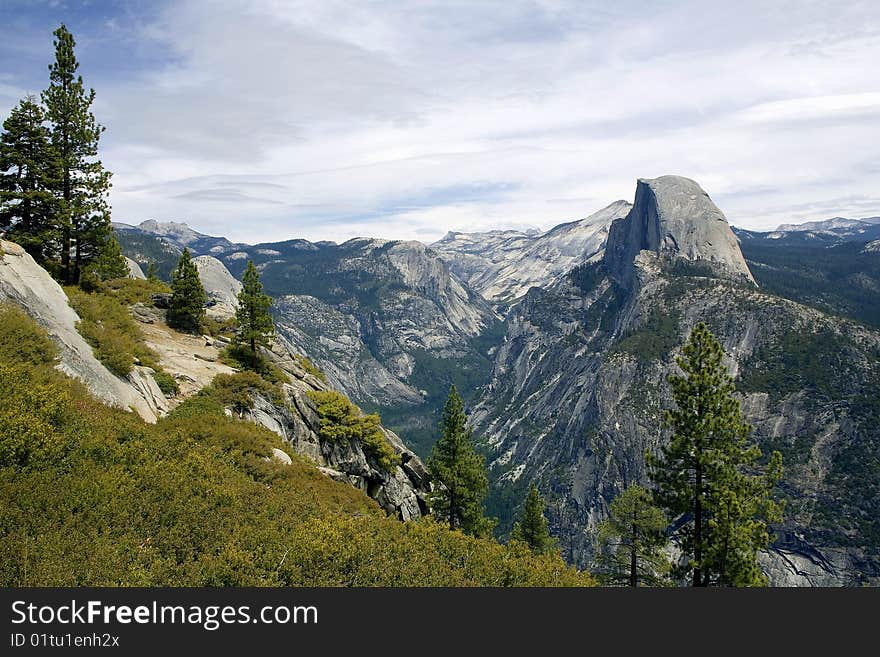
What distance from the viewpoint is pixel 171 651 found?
8.08 meters

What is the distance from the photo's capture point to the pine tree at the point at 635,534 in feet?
89.4

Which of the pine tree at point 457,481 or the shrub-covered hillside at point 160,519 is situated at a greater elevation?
the shrub-covered hillside at point 160,519

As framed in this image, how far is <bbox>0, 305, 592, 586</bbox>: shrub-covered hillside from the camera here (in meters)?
10.2

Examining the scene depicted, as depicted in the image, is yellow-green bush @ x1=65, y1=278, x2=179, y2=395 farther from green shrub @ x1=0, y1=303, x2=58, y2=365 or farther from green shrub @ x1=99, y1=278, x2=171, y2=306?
green shrub @ x1=0, y1=303, x2=58, y2=365

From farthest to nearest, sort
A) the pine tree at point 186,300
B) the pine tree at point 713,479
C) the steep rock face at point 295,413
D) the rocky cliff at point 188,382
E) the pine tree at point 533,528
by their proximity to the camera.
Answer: the pine tree at point 533,528, the pine tree at point 186,300, the steep rock face at point 295,413, the pine tree at point 713,479, the rocky cliff at point 188,382

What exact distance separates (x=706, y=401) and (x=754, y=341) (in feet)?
675

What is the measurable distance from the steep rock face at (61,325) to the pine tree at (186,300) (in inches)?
530

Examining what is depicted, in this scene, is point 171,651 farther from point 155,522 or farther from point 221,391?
point 221,391

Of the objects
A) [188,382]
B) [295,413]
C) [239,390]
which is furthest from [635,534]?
[188,382]

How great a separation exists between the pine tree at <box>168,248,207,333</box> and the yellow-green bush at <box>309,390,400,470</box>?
1159cm

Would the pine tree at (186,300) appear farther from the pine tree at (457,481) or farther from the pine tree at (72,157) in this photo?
the pine tree at (457,481)

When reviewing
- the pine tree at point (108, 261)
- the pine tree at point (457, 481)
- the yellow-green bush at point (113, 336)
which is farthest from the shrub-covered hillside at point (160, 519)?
the pine tree at point (457, 481)

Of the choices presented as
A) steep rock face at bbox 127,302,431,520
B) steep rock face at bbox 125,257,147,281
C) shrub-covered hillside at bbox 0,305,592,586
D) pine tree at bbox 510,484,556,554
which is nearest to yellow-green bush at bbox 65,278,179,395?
steep rock face at bbox 127,302,431,520

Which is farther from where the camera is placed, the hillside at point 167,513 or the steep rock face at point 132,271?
the steep rock face at point 132,271
